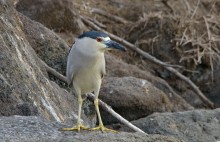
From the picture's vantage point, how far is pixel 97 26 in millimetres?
12805

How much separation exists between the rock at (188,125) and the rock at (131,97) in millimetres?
1240

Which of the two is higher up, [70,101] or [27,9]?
[27,9]

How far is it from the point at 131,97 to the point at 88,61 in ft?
13.1

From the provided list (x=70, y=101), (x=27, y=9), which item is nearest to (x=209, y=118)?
(x=70, y=101)

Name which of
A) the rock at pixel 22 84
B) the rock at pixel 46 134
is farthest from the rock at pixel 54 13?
the rock at pixel 46 134

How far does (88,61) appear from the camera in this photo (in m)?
5.64

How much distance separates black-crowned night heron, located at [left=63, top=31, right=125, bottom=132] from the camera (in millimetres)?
5543

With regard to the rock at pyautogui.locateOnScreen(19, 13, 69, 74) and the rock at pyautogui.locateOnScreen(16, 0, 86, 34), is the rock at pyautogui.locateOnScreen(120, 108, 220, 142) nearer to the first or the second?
the rock at pyautogui.locateOnScreen(19, 13, 69, 74)

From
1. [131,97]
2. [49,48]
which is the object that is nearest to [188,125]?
[131,97]

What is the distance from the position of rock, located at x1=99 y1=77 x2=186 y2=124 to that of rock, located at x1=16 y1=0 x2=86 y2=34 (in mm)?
1766

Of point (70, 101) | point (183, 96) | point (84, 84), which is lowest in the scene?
point (183, 96)

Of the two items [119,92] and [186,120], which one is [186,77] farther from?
[186,120]

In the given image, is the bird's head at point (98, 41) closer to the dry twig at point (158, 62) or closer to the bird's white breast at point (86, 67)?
the bird's white breast at point (86, 67)

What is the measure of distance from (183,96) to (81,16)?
220cm
